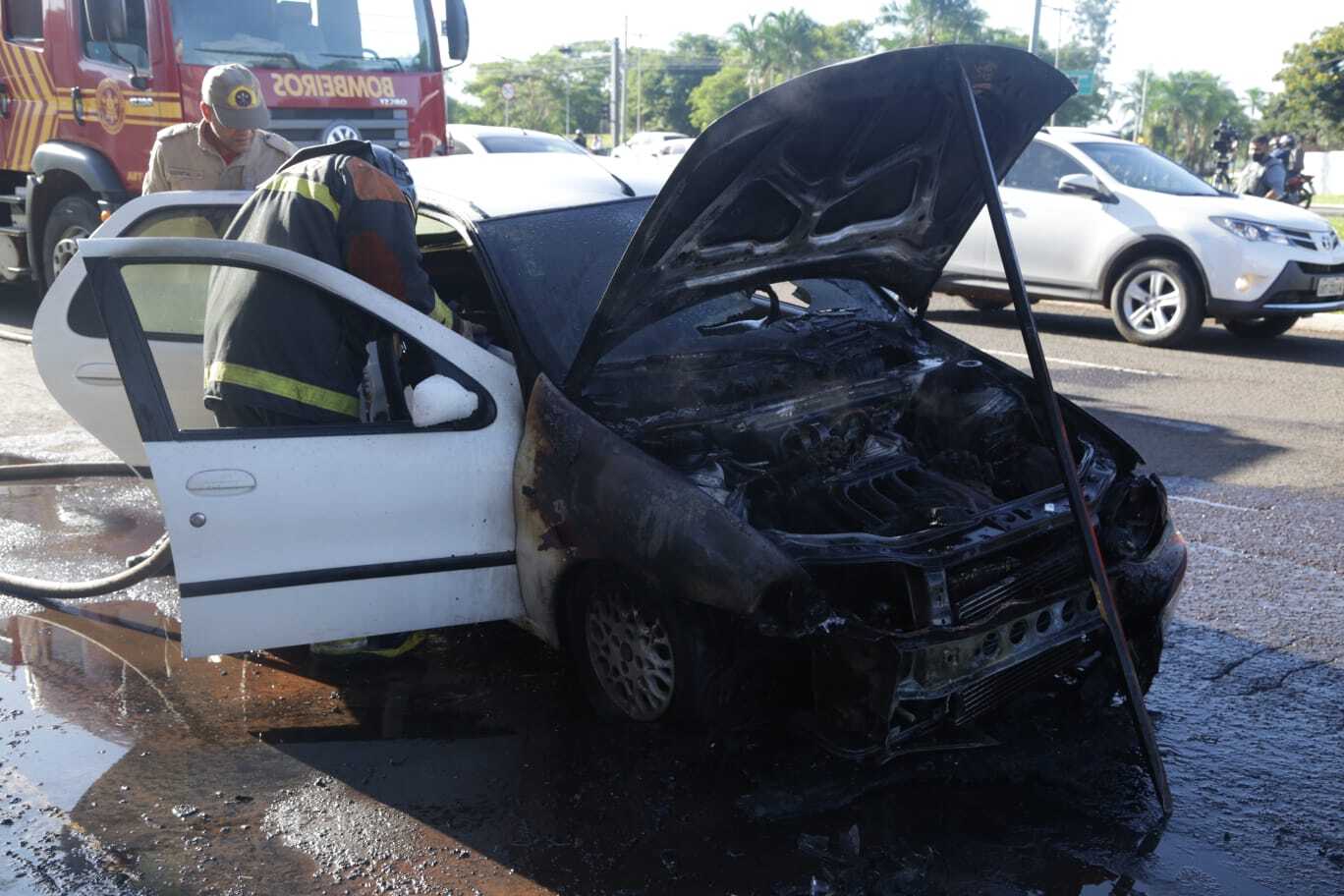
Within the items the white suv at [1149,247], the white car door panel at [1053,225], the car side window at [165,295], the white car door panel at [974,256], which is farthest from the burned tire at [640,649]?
the white car door panel at [974,256]

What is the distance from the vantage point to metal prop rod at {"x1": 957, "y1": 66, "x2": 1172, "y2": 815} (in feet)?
10.3

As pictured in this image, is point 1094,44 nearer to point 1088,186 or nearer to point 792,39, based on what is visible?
point 792,39

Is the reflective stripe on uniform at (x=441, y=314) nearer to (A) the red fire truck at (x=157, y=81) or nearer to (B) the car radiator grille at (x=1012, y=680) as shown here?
(B) the car radiator grille at (x=1012, y=680)

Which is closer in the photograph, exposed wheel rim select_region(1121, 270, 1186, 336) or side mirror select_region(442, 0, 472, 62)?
side mirror select_region(442, 0, 472, 62)

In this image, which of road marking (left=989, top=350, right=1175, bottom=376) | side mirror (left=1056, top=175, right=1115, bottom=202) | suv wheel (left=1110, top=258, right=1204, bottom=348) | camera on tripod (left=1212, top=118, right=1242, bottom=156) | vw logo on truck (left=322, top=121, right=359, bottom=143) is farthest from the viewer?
camera on tripod (left=1212, top=118, right=1242, bottom=156)

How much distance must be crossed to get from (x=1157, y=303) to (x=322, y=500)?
8238mm

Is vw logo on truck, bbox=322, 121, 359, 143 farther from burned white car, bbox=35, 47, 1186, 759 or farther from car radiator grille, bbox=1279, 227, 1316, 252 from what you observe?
car radiator grille, bbox=1279, 227, 1316, 252

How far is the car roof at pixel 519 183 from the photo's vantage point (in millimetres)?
4207

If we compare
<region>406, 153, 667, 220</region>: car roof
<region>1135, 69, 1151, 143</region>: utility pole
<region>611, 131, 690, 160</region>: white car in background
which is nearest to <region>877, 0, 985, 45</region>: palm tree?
<region>1135, 69, 1151, 143</region>: utility pole

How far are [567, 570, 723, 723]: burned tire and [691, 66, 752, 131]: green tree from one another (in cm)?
8055

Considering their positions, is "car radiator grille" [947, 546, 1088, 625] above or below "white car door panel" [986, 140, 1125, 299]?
below

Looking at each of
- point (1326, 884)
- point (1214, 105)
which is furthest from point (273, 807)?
point (1214, 105)

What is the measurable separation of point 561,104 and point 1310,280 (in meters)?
87.3

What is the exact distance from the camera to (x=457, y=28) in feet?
30.7
